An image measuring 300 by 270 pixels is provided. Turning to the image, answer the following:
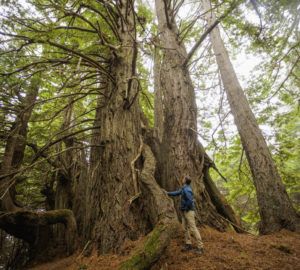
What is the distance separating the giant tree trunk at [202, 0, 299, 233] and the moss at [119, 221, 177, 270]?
294cm

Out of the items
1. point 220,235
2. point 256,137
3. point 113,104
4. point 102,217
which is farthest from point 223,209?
point 113,104

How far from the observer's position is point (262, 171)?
160 inches

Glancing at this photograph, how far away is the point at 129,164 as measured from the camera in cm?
329

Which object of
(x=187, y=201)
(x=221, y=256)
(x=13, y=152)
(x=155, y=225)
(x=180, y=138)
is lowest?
(x=221, y=256)

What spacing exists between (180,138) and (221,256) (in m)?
2.39

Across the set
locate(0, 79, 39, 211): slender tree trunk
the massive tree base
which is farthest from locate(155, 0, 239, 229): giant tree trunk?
locate(0, 79, 39, 211): slender tree trunk

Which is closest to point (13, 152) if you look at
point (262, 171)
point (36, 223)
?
point (36, 223)

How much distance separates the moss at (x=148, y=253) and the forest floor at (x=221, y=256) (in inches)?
17.9

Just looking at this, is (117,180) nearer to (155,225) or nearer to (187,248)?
(155,225)

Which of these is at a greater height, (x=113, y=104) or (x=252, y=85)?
(x=252, y=85)

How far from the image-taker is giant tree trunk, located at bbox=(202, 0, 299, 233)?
3.50 metres

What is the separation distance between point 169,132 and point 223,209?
2357mm

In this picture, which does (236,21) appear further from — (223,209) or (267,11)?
(223,209)

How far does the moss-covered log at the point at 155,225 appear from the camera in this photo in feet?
6.06
